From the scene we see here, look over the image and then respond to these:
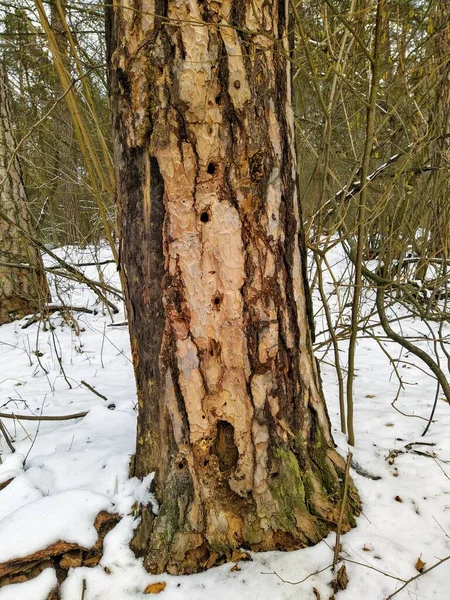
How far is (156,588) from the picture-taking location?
45.6 inches

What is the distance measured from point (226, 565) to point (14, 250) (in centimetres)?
375

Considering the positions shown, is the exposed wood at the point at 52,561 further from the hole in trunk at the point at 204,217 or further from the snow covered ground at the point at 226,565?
the hole in trunk at the point at 204,217

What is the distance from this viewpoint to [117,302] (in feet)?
16.0

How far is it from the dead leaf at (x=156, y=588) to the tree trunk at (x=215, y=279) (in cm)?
4

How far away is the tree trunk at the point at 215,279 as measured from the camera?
1089 millimetres

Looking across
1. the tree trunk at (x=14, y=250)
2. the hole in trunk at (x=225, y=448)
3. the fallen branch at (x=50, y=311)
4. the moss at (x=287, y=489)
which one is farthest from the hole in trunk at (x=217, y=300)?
the tree trunk at (x=14, y=250)

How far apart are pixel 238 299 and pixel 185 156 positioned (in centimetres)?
42

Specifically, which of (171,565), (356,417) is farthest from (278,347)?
(356,417)

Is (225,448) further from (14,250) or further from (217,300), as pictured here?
(14,250)

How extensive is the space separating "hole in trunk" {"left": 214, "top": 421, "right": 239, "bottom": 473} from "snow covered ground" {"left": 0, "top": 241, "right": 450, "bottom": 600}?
29 centimetres

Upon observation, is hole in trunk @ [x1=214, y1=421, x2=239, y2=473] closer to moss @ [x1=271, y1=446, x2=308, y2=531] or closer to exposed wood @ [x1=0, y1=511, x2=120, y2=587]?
moss @ [x1=271, y1=446, x2=308, y2=531]

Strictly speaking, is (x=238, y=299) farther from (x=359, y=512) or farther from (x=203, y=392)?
(x=359, y=512)

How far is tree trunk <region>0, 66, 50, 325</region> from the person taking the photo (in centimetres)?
390

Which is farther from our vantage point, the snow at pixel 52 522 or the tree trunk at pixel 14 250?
the tree trunk at pixel 14 250
